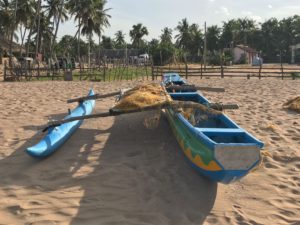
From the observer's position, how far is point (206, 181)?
3.82 meters

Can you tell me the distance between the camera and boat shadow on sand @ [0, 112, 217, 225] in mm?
3239

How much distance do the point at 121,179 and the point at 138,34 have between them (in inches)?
2736

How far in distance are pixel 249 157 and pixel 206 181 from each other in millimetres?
828

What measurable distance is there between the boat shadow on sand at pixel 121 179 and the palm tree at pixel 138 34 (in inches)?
2627

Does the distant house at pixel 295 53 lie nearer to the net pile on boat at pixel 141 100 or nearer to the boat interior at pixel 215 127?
the boat interior at pixel 215 127

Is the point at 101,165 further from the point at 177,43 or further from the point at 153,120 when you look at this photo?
the point at 177,43

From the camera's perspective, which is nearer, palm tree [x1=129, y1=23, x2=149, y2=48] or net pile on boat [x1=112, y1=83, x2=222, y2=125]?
net pile on boat [x1=112, y1=83, x2=222, y2=125]

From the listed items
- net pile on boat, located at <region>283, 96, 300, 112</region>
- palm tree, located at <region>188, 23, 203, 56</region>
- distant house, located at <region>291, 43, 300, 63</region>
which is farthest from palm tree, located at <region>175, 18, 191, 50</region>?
net pile on boat, located at <region>283, 96, 300, 112</region>

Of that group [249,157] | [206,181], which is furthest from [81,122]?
[249,157]

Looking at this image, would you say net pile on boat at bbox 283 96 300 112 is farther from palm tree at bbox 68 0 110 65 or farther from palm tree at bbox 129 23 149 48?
palm tree at bbox 129 23 149 48

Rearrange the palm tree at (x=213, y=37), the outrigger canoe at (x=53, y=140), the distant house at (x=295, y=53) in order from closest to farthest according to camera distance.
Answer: the outrigger canoe at (x=53, y=140) < the distant house at (x=295, y=53) < the palm tree at (x=213, y=37)

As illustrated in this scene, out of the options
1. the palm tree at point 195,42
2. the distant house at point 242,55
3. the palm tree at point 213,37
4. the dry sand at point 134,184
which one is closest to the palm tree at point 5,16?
the distant house at point 242,55

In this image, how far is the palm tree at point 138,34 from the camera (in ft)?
232

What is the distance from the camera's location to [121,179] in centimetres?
396
